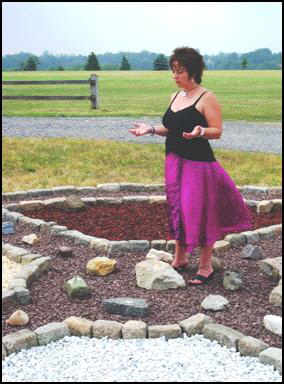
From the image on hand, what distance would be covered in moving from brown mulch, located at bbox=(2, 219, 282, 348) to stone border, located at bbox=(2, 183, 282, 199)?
2555 millimetres

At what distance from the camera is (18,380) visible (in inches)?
166

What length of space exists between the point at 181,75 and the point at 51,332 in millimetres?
2411

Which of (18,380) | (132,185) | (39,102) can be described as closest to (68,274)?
(18,380)

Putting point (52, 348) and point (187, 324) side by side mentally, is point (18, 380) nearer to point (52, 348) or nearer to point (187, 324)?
point (52, 348)

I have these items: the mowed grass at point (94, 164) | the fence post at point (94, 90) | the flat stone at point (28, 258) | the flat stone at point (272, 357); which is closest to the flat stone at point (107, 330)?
the flat stone at point (272, 357)

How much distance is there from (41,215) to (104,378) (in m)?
4.30

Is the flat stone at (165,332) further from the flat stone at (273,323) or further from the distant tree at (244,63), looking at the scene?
the distant tree at (244,63)

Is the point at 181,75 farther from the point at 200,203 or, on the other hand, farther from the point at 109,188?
the point at 109,188

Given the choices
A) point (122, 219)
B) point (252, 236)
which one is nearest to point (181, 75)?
point (252, 236)

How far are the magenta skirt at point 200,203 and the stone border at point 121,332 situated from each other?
0.93m

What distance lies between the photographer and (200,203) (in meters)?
5.57

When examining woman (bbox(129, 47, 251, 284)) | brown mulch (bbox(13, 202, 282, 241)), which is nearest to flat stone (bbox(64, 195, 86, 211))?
brown mulch (bbox(13, 202, 282, 241))

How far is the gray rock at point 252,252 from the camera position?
649cm

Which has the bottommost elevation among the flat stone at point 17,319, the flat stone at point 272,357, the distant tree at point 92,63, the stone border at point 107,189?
the flat stone at point 272,357
